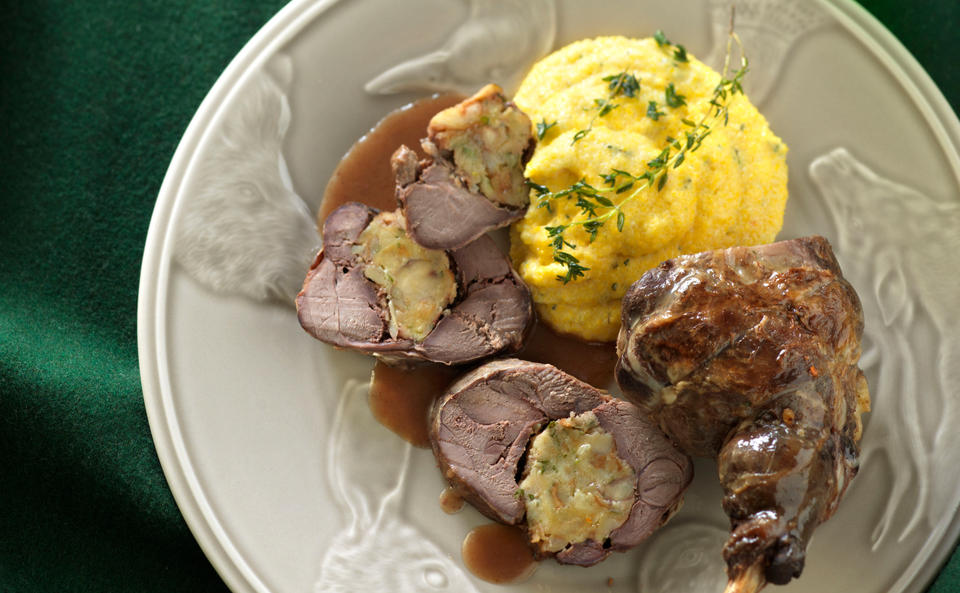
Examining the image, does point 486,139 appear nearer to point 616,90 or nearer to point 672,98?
point 616,90

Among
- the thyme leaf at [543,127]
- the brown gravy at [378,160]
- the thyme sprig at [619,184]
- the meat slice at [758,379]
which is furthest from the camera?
the brown gravy at [378,160]

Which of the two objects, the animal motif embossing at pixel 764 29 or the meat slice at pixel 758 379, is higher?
the animal motif embossing at pixel 764 29

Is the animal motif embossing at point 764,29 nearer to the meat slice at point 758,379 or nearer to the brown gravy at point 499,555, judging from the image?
the meat slice at point 758,379

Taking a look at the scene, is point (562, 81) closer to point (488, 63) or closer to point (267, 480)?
point (488, 63)

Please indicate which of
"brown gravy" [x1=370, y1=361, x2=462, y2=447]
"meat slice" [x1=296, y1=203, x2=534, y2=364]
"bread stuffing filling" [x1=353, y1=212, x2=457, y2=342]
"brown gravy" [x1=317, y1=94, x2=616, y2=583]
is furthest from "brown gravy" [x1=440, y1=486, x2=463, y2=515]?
"bread stuffing filling" [x1=353, y1=212, x2=457, y2=342]

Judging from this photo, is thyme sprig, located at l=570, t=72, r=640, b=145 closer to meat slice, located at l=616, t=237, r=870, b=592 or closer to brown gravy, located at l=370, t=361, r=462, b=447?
meat slice, located at l=616, t=237, r=870, b=592

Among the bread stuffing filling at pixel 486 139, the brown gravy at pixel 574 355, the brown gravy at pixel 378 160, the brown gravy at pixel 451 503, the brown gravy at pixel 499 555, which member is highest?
the bread stuffing filling at pixel 486 139

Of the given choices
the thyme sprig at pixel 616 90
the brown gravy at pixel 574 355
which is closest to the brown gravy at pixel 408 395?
the brown gravy at pixel 574 355

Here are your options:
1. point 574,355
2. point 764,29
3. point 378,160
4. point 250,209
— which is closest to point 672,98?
point 764,29
